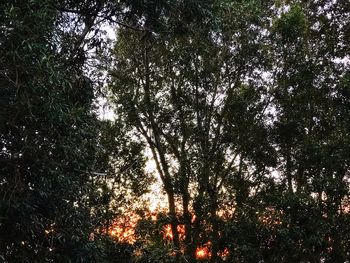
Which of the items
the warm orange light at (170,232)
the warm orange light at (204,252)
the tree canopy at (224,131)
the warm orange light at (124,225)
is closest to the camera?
the tree canopy at (224,131)

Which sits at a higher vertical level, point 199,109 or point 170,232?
point 199,109

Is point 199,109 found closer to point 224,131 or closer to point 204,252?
point 224,131

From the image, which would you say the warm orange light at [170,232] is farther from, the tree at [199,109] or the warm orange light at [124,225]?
the warm orange light at [124,225]

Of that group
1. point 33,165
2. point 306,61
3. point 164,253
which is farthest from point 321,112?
point 33,165

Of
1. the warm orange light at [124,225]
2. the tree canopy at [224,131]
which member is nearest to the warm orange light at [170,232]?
the tree canopy at [224,131]

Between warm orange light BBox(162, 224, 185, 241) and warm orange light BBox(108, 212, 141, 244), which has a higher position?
warm orange light BBox(108, 212, 141, 244)

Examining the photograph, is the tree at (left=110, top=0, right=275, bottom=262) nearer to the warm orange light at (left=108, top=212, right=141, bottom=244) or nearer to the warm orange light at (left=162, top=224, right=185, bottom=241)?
the warm orange light at (left=162, top=224, right=185, bottom=241)

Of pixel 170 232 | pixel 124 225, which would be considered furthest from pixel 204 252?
pixel 124 225

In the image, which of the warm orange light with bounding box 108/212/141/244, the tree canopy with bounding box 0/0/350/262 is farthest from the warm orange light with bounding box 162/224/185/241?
the warm orange light with bounding box 108/212/141/244

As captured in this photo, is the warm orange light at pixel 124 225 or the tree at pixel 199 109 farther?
the warm orange light at pixel 124 225

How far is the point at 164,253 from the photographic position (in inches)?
511

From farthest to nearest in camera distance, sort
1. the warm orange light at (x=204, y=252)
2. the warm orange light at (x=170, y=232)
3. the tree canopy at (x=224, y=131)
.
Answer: the warm orange light at (x=170, y=232) < the warm orange light at (x=204, y=252) < the tree canopy at (x=224, y=131)

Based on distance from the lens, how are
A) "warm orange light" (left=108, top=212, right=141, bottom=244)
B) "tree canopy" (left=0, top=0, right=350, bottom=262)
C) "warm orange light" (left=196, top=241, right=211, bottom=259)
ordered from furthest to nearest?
1. "warm orange light" (left=108, top=212, right=141, bottom=244)
2. "warm orange light" (left=196, top=241, right=211, bottom=259)
3. "tree canopy" (left=0, top=0, right=350, bottom=262)

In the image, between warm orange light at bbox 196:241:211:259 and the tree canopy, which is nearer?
the tree canopy
